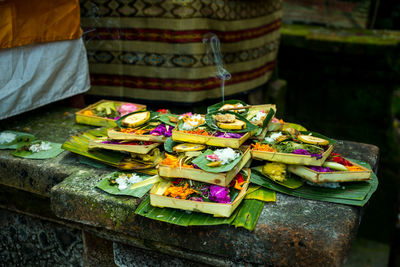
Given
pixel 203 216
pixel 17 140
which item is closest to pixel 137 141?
pixel 203 216

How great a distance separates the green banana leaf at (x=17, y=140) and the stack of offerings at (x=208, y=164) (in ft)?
3.70

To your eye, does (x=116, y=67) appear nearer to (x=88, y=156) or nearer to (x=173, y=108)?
(x=173, y=108)

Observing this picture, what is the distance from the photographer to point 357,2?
21.1 ft

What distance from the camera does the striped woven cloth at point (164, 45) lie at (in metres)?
3.63

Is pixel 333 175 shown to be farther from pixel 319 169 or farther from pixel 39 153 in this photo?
pixel 39 153

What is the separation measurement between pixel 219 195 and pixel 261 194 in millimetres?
292

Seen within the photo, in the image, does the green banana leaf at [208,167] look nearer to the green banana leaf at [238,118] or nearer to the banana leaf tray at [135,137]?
the green banana leaf at [238,118]

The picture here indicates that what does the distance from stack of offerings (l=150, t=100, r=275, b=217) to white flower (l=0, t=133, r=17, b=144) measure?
4.07ft

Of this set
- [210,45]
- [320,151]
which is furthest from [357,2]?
[320,151]

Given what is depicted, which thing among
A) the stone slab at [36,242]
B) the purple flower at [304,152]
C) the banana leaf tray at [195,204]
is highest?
the purple flower at [304,152]

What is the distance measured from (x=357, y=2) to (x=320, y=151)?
5.59 m

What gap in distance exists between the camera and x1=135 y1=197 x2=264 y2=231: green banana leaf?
1.62 meters

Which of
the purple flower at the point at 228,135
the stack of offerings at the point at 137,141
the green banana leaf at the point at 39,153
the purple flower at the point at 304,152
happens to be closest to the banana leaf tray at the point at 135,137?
the stack of offerings at the point at 137,141

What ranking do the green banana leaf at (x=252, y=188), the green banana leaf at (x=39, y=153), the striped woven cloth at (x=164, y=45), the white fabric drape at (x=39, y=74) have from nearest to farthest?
1. the green banana leaf at (x=252, y=188)
2. the green banana leaf at (x=39, y=153)
3. the white fabric drape at (x=39, y=74)
4. the striped woven cloth at (x=164, y=45)
